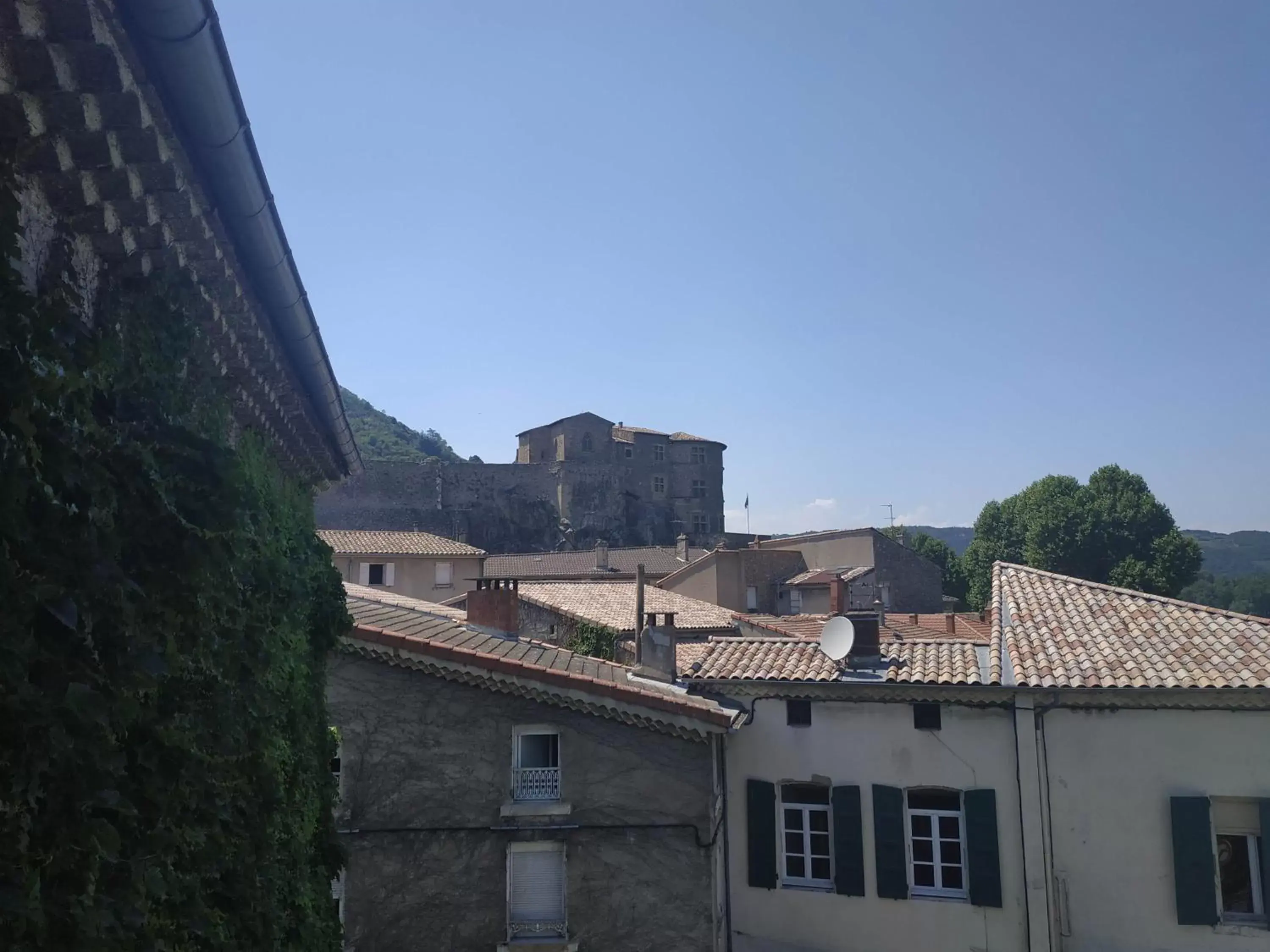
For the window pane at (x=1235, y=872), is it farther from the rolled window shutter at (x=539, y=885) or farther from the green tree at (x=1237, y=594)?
the green tree at (x=1237, y=594)

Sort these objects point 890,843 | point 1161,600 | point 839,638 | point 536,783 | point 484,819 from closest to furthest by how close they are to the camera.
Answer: point 484,819 → point 536,783 → point 890,843 → point 839,638 → point 1161,600

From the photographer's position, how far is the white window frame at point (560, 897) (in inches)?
455

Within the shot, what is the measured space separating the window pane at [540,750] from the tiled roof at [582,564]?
31.3 m

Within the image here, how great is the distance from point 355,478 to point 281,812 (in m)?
67.4

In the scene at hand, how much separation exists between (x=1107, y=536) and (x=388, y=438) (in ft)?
275

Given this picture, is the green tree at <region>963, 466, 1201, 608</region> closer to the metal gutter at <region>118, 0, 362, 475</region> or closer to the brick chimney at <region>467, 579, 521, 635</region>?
the brick chimney at <region>467, 579, 521, 635</region>

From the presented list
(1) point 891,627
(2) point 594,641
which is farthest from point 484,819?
(1) point 891,627

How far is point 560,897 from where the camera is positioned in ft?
38.4

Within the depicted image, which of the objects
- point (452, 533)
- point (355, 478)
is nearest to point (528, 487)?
point (452, 533)

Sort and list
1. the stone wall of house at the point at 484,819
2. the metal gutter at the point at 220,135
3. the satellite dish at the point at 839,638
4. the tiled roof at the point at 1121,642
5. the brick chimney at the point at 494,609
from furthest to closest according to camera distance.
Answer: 1. the brick chimney at the point at 494,609
2. the satellite dish at the point at 839,638
3. the tiled roof at the point at 1121,642
4. the stone wall of house at the point at 484,819
5. the metal gutter at the point at 220,135

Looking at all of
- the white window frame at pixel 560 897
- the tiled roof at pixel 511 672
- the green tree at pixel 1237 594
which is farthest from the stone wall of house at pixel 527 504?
the white window frame at pixel 560 897

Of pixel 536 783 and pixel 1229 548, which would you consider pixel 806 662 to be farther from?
pixel 1229 548

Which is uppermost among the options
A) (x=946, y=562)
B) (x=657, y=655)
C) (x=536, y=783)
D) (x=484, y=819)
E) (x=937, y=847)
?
(x=946, y=562)

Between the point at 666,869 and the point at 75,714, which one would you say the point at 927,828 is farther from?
the point at 75,714
